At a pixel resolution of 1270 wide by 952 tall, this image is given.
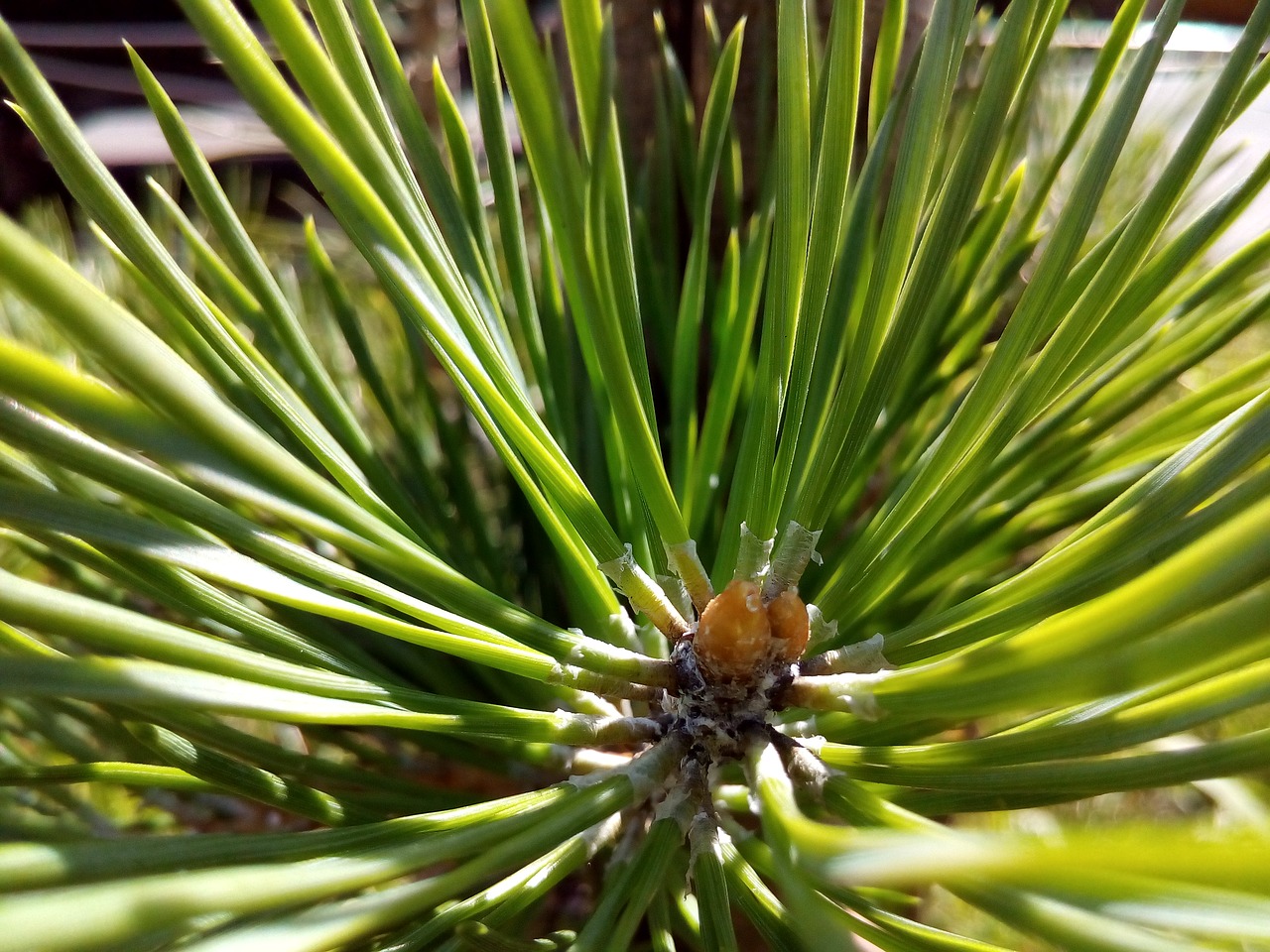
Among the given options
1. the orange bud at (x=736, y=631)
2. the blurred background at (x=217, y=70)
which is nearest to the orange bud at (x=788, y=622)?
the orange bud at (x=736, y=631)

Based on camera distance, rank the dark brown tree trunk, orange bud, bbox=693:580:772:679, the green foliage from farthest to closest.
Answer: the dark brown tree trunk
orange bud, bbox=693:580:772:679
the green foliage

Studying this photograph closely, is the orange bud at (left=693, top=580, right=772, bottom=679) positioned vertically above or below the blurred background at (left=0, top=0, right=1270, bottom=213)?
below

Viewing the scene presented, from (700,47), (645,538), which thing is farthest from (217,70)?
(645,538)

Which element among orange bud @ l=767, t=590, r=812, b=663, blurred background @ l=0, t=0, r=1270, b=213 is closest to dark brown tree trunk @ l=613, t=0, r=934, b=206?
blurred background @ l=0, t=0, r=1270, b=213

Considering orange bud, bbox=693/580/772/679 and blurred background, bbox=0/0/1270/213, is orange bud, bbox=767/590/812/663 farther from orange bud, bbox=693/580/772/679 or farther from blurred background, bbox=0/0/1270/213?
blurred background, bbox=0/0/1270/213

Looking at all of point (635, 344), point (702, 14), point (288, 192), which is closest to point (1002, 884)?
point (635, 344)

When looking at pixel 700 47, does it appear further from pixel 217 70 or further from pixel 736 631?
pixel 217 70

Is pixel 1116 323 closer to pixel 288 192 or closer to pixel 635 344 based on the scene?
pixel 635 344
